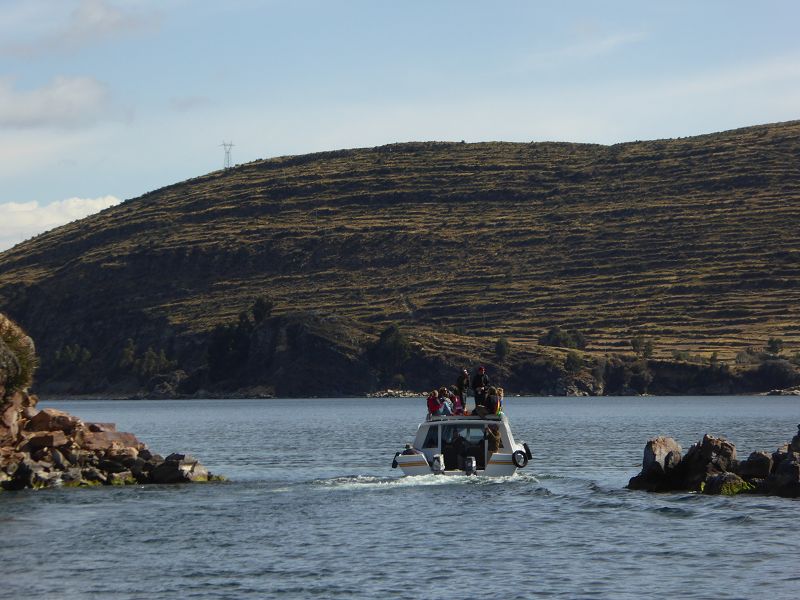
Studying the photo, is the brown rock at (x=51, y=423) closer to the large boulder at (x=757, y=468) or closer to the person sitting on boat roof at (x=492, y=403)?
the person sitting on boat roof at (x=492, y=403)

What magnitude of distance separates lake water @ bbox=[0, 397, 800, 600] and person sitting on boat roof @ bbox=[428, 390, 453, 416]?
7.97 ft

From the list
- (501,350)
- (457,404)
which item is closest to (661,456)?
(457,404)

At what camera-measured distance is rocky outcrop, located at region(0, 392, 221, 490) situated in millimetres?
45344

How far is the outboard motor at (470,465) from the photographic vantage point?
45.3m

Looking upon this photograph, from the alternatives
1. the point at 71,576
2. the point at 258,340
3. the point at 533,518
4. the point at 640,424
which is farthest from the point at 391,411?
the point at 71,576

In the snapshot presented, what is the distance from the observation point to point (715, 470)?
42.2 meters

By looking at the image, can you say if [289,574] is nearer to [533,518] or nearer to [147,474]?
[533,518]

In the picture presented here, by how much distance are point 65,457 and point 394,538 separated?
58.4 ft

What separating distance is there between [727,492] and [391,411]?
9495cm

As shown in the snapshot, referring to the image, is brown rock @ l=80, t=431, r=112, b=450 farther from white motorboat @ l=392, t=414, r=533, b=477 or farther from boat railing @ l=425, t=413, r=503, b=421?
boat railing @ l=425, t=413, r=503, b=421

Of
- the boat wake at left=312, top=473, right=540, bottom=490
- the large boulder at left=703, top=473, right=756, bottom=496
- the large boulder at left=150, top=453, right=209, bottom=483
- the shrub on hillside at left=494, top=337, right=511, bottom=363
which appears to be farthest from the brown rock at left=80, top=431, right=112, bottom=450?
the shrub on hillside at left=494, top=337, right=511, bottom=363

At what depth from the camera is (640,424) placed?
97438 mm

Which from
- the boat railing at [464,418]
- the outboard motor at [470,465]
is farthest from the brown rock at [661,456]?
the outboard motor at [470,465]

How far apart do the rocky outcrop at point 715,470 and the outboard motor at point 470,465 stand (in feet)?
17.5
